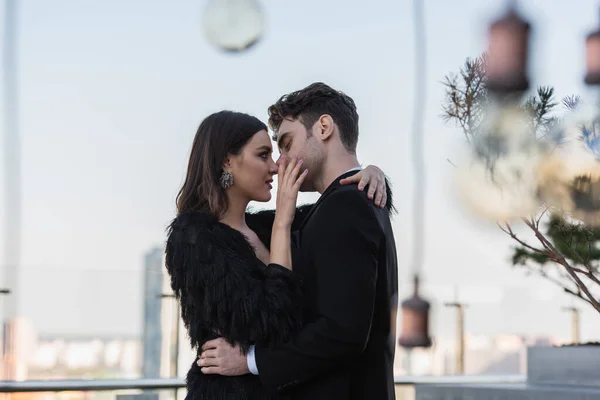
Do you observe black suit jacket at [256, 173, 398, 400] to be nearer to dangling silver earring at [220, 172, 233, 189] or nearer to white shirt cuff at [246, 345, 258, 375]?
white shirt cuff at [246, 345, 258, 375]

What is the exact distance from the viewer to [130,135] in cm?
832

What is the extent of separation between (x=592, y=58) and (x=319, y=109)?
52.9 inches

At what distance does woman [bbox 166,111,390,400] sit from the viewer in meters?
1.79

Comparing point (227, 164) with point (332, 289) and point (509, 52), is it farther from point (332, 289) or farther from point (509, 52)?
point (509, 52)

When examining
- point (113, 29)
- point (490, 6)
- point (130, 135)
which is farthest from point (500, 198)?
point (130, 135)

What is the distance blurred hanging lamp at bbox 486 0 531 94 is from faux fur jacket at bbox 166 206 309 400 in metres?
1.09

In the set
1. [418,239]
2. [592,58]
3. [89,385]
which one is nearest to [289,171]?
[418,239]

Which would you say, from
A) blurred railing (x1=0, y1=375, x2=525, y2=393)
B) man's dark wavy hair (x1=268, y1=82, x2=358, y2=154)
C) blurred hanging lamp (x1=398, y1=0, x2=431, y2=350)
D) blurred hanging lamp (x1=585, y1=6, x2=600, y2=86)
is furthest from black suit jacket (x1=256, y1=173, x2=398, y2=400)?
blurred railing (x1=0, y1=375, x2=525, y2=393)

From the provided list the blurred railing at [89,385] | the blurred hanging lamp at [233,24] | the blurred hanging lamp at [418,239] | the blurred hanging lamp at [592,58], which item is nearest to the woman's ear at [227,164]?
the blurred hanging lamp at [418,239]

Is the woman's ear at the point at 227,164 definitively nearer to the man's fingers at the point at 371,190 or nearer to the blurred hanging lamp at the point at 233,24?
the man's fingers at the point at 371,190

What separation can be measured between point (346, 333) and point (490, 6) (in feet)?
5.02

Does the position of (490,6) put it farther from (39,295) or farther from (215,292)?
(39,295)

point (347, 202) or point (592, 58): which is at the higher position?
point (592, 58)

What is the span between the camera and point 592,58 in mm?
2984
